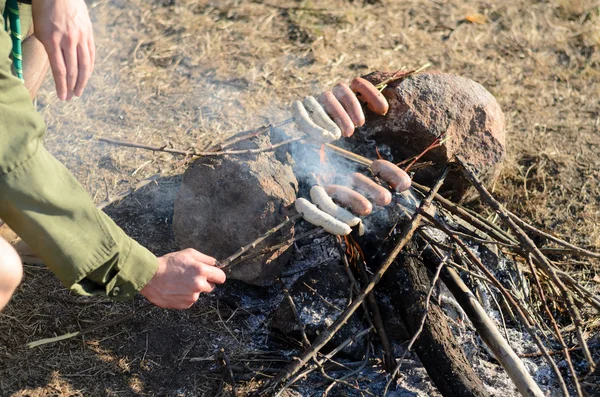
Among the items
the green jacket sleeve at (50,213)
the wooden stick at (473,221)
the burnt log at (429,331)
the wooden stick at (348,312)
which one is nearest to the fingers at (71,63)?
the green jacket sleeve at (50,213)

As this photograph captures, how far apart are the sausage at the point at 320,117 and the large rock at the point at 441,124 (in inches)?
17.5

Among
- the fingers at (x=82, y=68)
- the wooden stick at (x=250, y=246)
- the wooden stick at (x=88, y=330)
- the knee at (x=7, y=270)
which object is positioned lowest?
the wooden stick at (x=88, y=330)

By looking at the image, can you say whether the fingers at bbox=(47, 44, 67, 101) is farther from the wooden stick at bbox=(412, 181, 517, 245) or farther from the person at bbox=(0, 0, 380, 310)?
the wooden stick at bbox=(412, 181, 517, 245)

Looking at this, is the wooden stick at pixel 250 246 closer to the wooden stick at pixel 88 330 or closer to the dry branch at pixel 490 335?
the wooden stick at pixel 88 330

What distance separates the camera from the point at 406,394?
2.98 meters

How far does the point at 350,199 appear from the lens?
297cm

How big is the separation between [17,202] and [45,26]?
1.01 metres

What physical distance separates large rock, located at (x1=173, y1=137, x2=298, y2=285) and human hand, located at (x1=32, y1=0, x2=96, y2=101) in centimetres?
67

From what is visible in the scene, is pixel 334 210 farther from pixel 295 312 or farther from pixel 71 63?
pixel 71 63

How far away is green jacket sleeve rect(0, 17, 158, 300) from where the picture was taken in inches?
84.0

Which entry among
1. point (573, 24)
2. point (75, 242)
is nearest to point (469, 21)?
point (573, 24)

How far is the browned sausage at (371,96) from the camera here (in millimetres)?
3361

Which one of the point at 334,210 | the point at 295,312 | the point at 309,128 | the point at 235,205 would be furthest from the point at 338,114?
the point at 295,312

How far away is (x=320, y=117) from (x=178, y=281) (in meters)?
1.15
